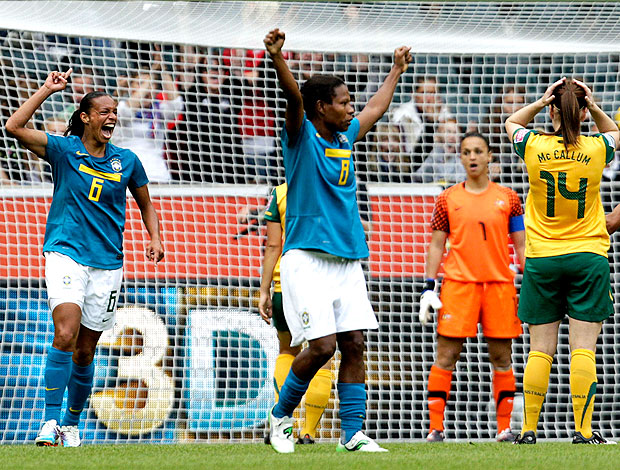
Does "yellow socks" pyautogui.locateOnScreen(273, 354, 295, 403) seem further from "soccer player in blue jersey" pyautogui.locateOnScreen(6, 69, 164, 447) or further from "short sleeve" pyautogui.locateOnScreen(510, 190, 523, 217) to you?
"short sleeve" pyautogui.locateOnScreen(510, 190, 523, 217)

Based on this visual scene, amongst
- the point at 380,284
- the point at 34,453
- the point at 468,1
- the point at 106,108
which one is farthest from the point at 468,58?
the point at 34,453

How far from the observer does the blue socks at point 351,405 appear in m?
5.25

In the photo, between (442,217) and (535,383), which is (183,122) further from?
(535,383)

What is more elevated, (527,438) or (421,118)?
(421,118)

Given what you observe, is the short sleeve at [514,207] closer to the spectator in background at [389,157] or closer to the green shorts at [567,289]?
the green shorts at [567,289]

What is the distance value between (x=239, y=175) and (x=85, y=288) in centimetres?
282

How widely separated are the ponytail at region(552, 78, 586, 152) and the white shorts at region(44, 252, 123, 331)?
8.58ft

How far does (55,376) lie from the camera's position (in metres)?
5.82

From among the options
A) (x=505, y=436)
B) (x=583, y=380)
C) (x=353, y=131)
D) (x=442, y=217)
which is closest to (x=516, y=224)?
(x=442, y=217)

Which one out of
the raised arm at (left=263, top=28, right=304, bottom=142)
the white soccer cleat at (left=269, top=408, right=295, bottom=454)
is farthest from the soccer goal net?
the raised arm at (left=263, top=28, right=304, bottom=142)

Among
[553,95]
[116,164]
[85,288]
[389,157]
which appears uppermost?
[553,95]

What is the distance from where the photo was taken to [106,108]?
6.09m

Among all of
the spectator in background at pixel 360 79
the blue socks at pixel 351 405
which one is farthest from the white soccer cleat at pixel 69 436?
the spectator in background at pixel 360 79

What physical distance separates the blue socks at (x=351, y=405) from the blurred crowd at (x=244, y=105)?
3.60 m
